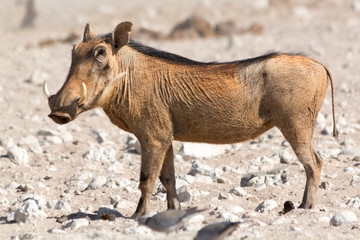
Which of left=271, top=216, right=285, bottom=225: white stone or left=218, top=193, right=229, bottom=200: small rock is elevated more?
left=271, top=216, right=285, bottom=225: white stone

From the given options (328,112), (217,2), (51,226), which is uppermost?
(217,2)

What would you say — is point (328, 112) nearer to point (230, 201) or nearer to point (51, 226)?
point (230, 201)

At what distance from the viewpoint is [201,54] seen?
55.1 feet

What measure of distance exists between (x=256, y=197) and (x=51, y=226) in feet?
6.60

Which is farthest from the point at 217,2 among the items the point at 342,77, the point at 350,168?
the point at 350,168

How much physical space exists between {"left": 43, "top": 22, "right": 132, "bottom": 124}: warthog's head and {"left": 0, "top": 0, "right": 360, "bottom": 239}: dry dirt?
1000 millimetres

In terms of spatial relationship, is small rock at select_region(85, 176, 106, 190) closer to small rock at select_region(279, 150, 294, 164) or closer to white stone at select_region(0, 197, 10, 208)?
white stone at select_region(0, 197, 10, 208)

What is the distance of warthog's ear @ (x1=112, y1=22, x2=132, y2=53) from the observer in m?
6.20

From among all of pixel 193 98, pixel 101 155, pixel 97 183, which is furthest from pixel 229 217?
pixel 101 155

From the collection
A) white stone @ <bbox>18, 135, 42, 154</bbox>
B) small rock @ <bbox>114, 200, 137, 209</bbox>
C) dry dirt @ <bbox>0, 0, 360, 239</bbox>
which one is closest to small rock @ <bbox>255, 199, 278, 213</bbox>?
dry dirt @ <bbox>0, 0, 360, 239</bbox>

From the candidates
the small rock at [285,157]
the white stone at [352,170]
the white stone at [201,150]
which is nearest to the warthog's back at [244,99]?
the white stone at [352,170]

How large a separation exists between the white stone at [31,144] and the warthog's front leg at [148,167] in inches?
116

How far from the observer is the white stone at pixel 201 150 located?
8.80 metres

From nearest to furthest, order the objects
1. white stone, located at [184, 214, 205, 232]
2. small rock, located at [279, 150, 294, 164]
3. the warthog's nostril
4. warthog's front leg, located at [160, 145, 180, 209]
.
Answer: white stone, located at [184, 214, 205, 232], the warthog's nostril, warthog's front leg, located at [160, 145, 180, 209], small rock, located at [279, 150, 294, 164]
